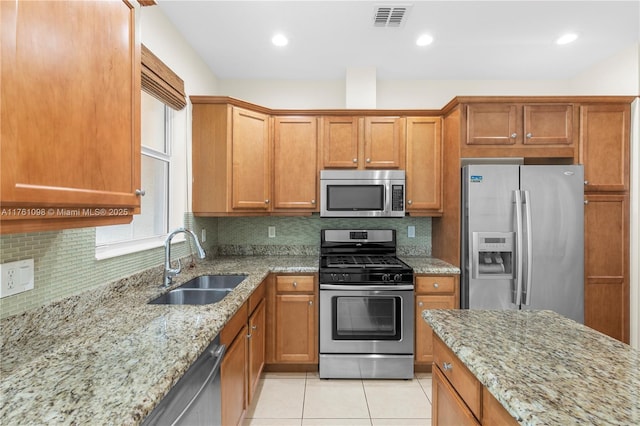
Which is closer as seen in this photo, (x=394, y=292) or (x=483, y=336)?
(x=483, y=336)

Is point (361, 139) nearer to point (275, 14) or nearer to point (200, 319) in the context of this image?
point (275, 14)

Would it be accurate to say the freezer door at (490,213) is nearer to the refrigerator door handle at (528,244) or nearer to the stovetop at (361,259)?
the refrigerator door handle at (528,244)

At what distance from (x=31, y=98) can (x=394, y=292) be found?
2382 millimetres

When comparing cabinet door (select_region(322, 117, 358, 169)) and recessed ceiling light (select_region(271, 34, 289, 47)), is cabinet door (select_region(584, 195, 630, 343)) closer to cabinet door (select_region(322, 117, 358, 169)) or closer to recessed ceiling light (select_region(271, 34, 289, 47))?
cabinet door (select_region(322, 117, 358, 169))

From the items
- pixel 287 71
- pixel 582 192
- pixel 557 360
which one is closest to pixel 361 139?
pixel 287 71

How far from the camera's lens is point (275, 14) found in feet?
7.22

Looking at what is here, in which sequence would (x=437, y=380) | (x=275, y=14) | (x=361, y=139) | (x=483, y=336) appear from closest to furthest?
(x=483, y=336), (x=437, y=380), (x=275, y=14), (x=361, y=139)

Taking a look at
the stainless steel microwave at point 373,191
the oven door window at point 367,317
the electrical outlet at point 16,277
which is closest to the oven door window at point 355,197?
the stainless steel microwave at point 373,191

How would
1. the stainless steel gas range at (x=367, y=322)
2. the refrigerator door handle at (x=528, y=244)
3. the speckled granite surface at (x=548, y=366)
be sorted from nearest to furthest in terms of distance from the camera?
the speckled granite surface at (x=548, y=366)
the refrigerator door handle at (x=528, y=244)
the stainless steel gas range at (x=367, y=322)

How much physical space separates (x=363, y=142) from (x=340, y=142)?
0.22 m

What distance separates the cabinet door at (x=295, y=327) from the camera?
2.59m

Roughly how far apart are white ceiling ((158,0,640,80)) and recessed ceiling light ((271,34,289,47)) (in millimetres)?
45

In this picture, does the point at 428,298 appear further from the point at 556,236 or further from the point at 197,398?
the point at 197,398

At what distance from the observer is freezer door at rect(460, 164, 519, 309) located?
2.44 metres
